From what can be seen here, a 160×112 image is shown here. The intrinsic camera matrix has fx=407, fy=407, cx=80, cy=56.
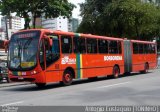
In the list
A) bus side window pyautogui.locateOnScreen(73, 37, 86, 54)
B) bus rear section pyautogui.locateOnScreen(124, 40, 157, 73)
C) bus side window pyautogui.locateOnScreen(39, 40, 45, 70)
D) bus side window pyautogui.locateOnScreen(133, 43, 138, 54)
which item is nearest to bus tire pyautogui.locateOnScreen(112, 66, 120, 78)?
bus rear section pyautogui.locateOnScreen(124, 40, 157, 73)

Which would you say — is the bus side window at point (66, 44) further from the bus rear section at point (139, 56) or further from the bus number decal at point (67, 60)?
the bus rear section at point (139, 56)

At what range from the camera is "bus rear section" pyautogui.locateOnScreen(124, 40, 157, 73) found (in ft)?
97.6

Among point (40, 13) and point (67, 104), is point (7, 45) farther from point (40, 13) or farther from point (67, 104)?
point (40, 13)

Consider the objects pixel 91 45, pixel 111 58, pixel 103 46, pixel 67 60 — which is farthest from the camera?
pixel 111 58

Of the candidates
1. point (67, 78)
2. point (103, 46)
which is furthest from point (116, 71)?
point (67, 78)

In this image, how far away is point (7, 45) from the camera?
20.7 m

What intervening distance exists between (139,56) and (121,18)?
15123mm

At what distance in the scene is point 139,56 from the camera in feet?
104

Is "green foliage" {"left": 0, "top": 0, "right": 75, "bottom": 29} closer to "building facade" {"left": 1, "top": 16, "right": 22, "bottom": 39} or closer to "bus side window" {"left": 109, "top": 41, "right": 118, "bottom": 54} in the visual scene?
"building facade" {"left": 1, "top": 16, "right": 22, "bottom": 39}

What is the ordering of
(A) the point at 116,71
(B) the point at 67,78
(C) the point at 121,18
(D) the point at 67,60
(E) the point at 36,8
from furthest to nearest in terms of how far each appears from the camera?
(C) the point at 121,18, (E) the point at 36,8, (A) the point at 116,71, (B) the point at 67,78, (D) the point at 67,60

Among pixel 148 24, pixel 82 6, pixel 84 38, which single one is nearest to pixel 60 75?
pixel 84 38

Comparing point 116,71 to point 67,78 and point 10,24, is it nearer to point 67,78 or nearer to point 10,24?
point 67,78

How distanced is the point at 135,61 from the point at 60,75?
11.4 metres

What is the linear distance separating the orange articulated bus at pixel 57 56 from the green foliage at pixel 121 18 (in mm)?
19378
